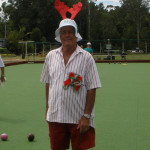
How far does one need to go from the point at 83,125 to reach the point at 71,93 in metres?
0.28

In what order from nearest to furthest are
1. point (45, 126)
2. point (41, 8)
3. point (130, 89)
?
point (45, 126)
point (130, 89)
point (41, 8)

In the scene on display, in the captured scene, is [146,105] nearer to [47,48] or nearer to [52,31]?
[47,48]

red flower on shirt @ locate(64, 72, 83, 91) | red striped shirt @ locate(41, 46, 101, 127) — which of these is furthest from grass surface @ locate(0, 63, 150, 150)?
red flower on shirt @ locate(64, 72, 83, 91)

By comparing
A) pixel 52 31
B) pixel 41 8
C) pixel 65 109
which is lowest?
pixel 65 109

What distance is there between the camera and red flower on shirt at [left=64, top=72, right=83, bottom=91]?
2887 mm

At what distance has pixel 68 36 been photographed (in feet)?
9.86

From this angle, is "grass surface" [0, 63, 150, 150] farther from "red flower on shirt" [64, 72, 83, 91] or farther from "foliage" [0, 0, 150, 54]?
"foliage" [0, 0, 150, 54]

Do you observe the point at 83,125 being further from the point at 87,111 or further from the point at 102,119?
the point at 102,119

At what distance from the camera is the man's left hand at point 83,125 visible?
291cm

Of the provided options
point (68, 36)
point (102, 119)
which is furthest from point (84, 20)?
point (68, 36)

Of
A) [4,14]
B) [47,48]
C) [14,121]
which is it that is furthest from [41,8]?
[14,121]

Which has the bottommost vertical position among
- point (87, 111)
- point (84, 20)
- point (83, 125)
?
point (83, 125)

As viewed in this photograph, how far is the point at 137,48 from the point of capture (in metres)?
32.6

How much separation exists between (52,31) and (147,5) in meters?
17.6
